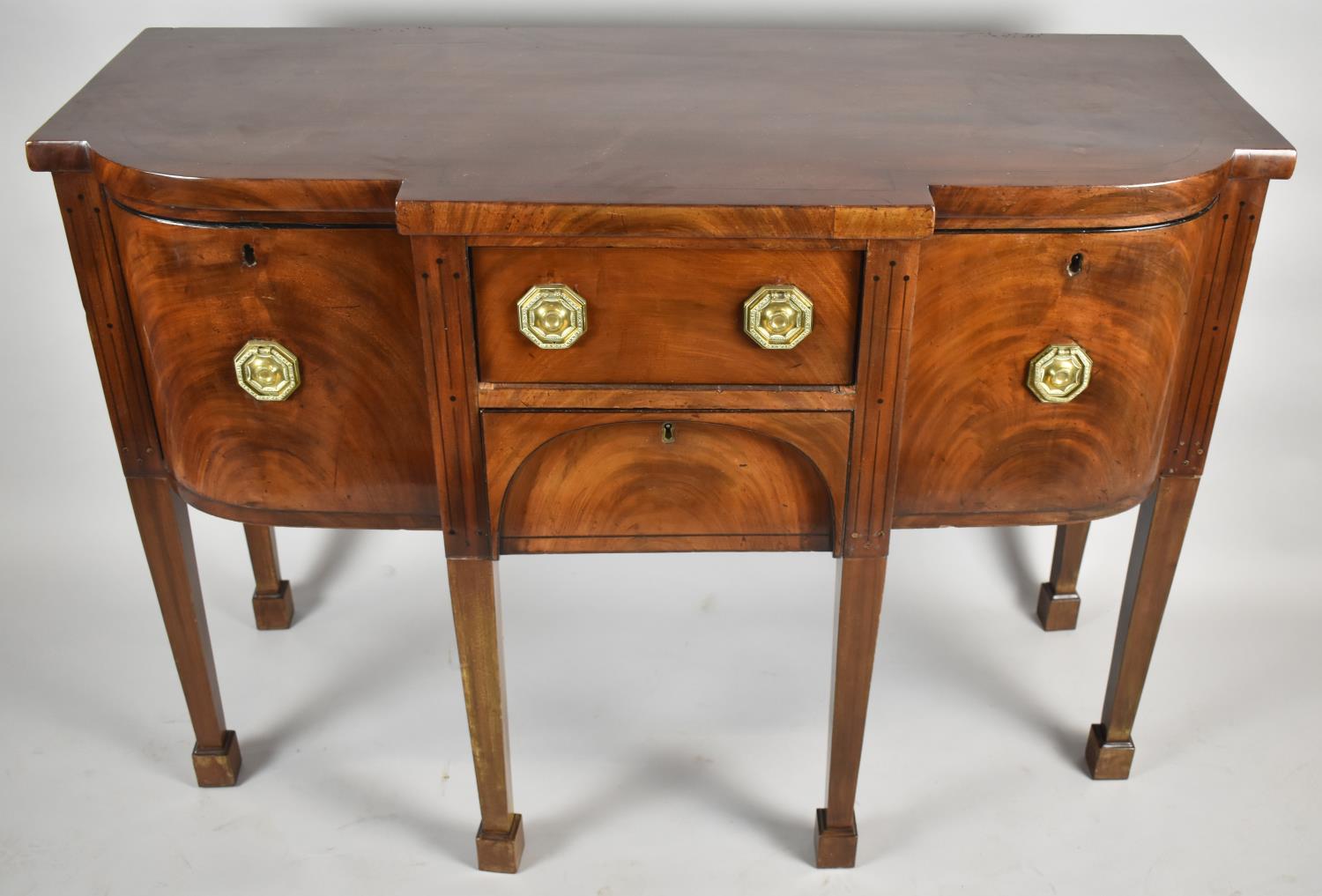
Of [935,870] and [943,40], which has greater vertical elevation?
[943,40]

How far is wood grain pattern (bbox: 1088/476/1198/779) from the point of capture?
1852 mm

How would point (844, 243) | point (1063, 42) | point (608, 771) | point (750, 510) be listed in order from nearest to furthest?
point (844, 243)
point (750, 510)
point (1063, 42)
point (608, 771)

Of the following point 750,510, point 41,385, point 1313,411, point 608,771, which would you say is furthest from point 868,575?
point 41,385

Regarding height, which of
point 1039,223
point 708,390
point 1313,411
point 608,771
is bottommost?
point 608,771

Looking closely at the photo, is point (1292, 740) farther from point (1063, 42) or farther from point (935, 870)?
point (1063, 42)

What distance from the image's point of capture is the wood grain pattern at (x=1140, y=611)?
72.9 inches

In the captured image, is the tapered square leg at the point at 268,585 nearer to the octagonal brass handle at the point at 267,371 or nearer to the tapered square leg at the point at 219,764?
the tapered square leg at the point at 219,764

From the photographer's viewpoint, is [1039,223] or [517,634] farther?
[517,634]

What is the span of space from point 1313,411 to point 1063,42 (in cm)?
83

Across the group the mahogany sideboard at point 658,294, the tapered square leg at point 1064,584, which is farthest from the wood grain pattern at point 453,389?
the tapered square leg at point 1064,584

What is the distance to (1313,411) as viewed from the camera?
2.39 metres

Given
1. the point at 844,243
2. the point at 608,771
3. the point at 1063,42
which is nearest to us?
the point at 844,243

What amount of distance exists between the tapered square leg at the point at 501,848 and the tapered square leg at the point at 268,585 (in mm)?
582

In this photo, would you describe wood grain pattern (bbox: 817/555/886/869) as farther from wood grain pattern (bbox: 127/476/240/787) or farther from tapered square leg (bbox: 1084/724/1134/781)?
wood grain pattern (bbox: 127/476/240/787)
